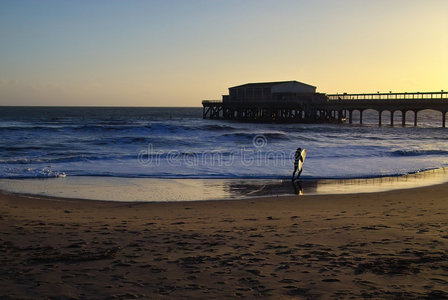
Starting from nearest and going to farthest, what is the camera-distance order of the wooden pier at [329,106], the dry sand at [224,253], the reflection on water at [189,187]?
1. the dry sand at [224,253]
2. the reflection on water at [189,187]
3. the wooden pier at [329,106]

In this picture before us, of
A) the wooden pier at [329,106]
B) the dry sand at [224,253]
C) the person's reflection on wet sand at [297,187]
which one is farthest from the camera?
the wooden pier at [329,106]

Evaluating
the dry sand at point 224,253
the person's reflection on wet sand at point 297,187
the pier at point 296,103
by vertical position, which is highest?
the pier at point 296,103

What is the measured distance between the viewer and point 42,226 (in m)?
7.59

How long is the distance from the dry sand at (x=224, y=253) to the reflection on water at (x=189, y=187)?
2504mm

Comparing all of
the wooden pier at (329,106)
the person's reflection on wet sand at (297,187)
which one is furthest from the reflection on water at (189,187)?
the wooden pier at (329,106)

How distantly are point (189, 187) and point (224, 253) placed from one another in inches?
306

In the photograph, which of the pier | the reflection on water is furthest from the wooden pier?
the reflection on water

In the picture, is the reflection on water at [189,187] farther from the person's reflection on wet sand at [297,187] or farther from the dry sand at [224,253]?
the dry sand at [224,253]

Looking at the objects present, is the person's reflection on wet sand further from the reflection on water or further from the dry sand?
the dry sand

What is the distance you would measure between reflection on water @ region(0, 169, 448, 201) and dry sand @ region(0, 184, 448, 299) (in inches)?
98.6

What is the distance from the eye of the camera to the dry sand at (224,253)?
460 cm

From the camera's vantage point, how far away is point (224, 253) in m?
5.85

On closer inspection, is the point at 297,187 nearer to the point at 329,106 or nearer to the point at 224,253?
the point at 224,253

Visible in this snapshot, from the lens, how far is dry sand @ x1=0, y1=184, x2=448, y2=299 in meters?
4.60
